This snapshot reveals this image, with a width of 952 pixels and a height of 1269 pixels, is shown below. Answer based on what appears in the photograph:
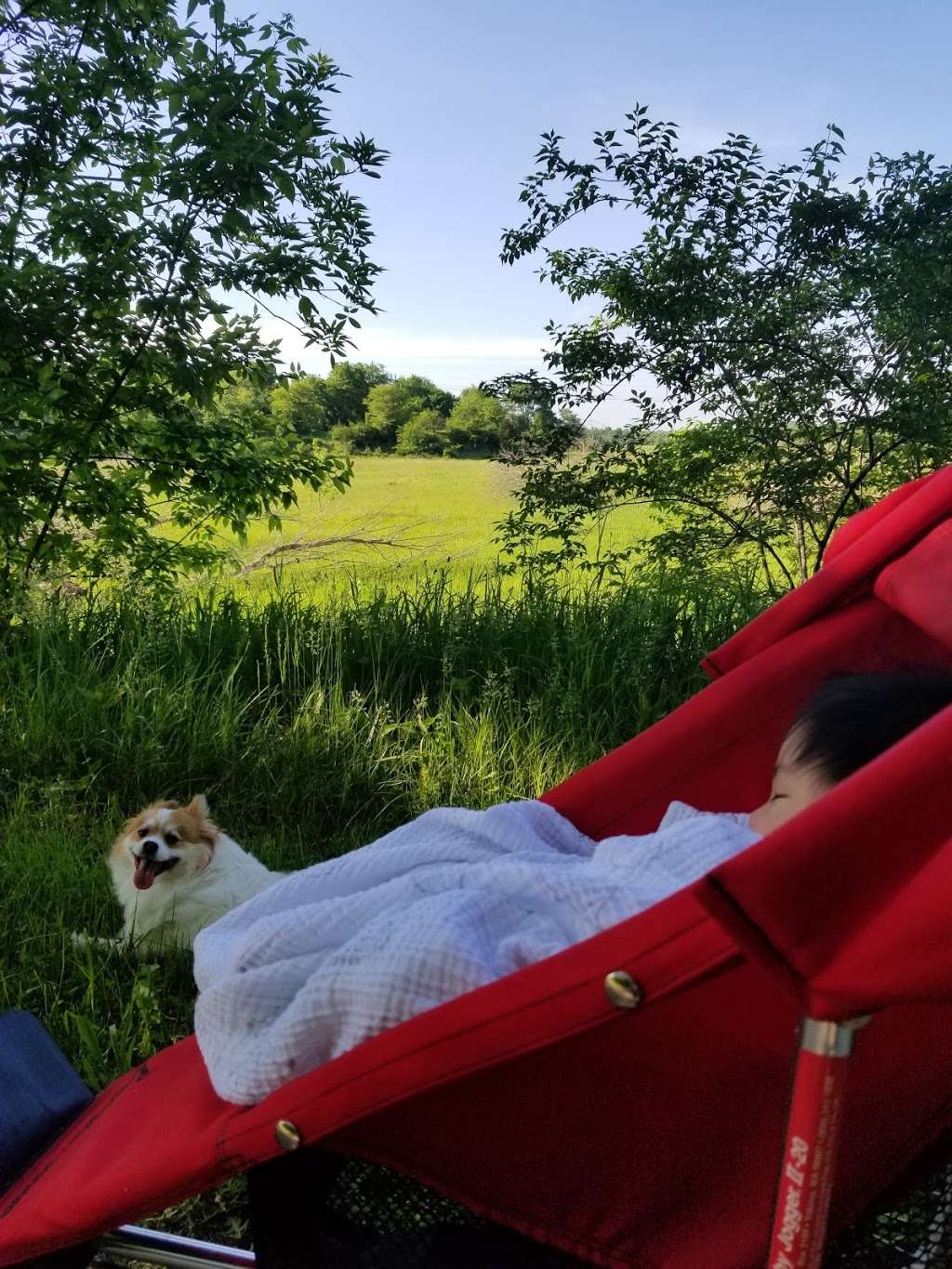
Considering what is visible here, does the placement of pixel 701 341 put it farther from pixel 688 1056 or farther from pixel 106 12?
pixel 688 1056

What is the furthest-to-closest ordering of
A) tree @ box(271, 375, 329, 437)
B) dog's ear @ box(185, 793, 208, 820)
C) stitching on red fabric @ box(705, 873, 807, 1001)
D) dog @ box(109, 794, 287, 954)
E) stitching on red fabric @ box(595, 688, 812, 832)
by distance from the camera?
1. tree @ box(271, 375, 329, 437)
2. dog's ear @ box(185, 793, 208, 820)
3. dog @ box(109, 794, 287, 954)
4. stitching on red fabric @ box(595, 688, 812, 832)
5. stitching on red fabric @ box(705, 873, 807, 1001)

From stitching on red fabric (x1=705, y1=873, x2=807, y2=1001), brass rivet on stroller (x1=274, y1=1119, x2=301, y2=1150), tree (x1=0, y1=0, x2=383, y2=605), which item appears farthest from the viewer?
tree (x1=0, y1=0, x2=383, y2=605)

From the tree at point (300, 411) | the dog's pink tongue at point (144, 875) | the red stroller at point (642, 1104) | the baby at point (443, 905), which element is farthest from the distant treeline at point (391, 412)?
the red stroller at point (642, 1104)

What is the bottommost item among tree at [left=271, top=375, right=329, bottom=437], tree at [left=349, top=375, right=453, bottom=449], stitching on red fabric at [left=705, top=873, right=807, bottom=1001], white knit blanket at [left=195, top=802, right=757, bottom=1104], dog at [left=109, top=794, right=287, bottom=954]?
dog at [left=109, top=794, right=287, bottom=954]

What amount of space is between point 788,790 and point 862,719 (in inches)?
7.8

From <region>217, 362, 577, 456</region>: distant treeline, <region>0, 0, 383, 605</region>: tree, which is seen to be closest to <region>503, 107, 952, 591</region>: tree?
<region>217, 362, 577, 456</region>: distant treeline

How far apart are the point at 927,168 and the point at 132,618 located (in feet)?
14.1

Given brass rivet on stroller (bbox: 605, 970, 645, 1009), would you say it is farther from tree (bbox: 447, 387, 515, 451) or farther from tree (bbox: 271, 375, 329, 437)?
tree (bbox: 447, 387, 515, 451)

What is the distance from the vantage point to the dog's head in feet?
8.25

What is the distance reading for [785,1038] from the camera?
1.03 meters

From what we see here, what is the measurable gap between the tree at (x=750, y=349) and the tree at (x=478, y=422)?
0.31 metres

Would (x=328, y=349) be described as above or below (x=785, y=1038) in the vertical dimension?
above

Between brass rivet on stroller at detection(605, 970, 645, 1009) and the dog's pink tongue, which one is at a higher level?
brass rivet on stroller at detection(605, 970, 645, 1009)

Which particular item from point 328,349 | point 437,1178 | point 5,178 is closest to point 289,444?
point 328,349
